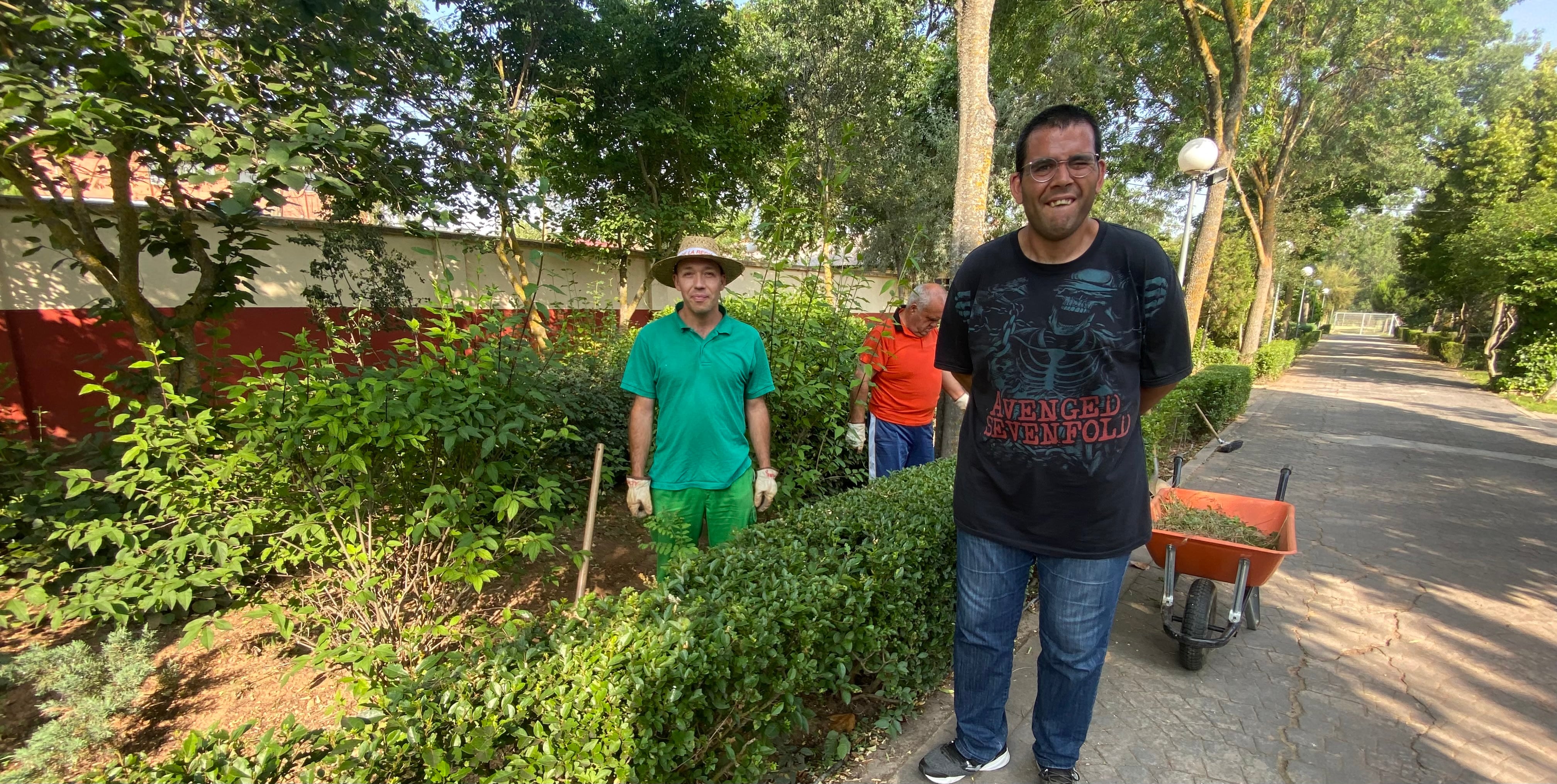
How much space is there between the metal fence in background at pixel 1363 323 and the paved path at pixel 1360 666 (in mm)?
75380

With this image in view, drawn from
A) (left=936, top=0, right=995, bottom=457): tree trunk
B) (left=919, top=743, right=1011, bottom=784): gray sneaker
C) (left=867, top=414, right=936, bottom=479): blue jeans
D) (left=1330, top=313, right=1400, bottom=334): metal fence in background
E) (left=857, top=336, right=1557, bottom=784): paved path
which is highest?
(left=936, top=0, right=995, bottom=457): tree trunk

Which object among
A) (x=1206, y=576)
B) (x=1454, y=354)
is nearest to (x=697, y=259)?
(x=1206, y=576)

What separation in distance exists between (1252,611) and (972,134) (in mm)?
3559

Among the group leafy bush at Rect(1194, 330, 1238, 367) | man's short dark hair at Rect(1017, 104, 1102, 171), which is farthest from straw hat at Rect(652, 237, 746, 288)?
leafy bush at Rect(1194, 330, 1238, 367)

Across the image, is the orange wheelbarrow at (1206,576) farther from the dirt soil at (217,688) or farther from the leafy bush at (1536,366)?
the leafy bush at (1536,366)

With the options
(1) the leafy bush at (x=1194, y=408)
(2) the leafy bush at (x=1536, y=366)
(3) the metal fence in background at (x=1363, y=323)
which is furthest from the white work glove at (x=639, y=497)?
(3) the metal fence in background at (x=1363, y=323)

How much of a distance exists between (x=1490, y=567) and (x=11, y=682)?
8.60 metres

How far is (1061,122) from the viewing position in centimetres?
180

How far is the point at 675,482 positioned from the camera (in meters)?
2.74

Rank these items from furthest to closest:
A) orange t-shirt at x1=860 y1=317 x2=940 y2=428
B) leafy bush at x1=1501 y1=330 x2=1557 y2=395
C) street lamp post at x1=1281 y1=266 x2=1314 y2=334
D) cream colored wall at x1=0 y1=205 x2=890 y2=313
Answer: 1. street lamp post at x1=1281 y1=266 x2=1314 y2=334
2. leafy bush at x1=1501 y1=330 x2=1557 y2=395
3. cream colored wall at x1=0 y1=205 x2=890 y2=313
4. orange t-shirt at x1=860 y1=317 x2=940 y2=428

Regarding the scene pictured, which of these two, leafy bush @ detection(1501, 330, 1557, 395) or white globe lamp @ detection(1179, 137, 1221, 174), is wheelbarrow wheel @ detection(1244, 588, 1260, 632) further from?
leafy bush @ detection(1501, 330, 1557, 395)

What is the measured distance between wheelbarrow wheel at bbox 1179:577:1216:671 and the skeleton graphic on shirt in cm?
175

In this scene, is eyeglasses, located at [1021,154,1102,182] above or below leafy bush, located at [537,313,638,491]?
above

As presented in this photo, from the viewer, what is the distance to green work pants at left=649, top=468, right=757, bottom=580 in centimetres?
277
